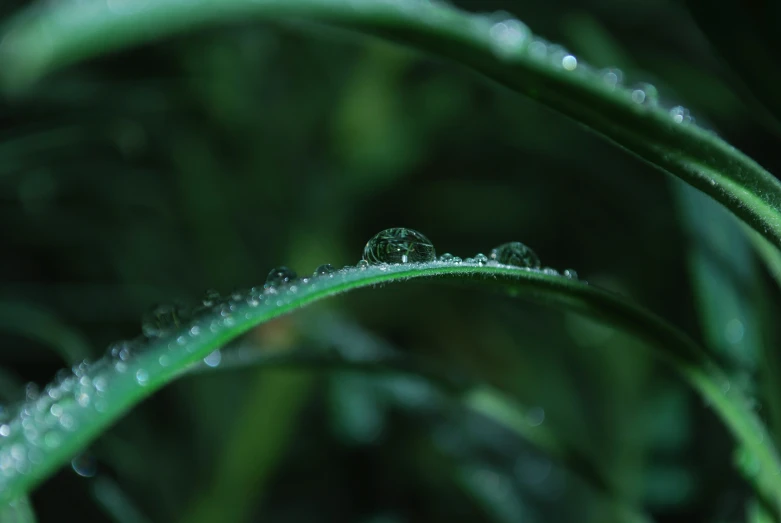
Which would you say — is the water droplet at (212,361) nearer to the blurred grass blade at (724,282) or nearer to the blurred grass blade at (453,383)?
the blurred grass blade at (453,383)

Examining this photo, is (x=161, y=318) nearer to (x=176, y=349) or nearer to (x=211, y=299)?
(x=211, y=299)

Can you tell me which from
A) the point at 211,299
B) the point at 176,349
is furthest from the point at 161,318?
the point at 176,349

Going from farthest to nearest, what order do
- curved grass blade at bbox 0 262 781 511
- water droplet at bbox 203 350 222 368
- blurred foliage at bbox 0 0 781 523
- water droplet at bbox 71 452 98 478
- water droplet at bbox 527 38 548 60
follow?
blurred foliage at bbox 0 0 781 523 → water droplet at bbox 71 452 98 478 → water droplet at bbox 203 350 222 368 → water droplet at bbox 527 38 548 60 → curved grass blade at bbox 0 262 781 511

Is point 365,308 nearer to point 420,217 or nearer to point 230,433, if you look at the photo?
point 420,217

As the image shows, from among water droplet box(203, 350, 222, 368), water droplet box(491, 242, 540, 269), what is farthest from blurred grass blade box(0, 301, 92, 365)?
water droplet box(491, 242, 540, 269)

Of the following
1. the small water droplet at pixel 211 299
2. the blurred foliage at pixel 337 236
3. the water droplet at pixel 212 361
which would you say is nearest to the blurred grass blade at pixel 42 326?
the blurred foliage at pixel 337 236

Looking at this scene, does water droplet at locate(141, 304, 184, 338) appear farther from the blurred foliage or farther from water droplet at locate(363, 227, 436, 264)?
the blurred foliage
